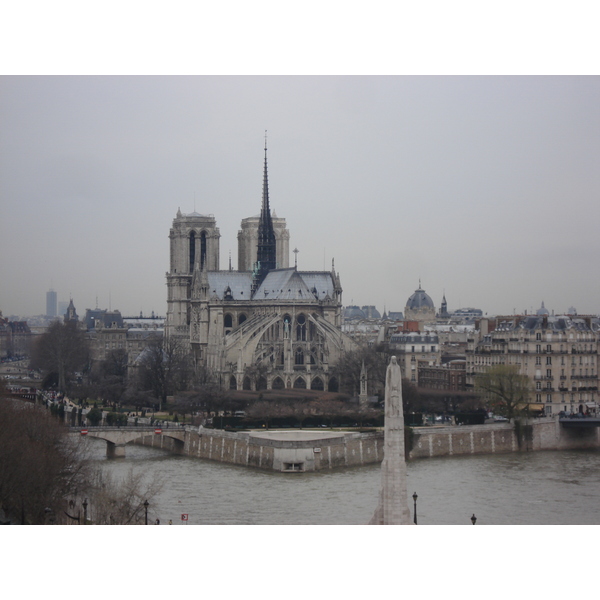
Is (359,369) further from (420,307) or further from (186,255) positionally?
(420,307)

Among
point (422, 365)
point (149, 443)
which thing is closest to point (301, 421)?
point (149, 443)

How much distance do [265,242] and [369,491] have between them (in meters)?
36.4

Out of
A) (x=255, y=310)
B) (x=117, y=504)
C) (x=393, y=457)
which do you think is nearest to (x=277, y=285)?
(x=255, y=310)

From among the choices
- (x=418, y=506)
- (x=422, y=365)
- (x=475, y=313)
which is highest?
(x=475, y=313)

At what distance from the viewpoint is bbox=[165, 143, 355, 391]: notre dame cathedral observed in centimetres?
6022

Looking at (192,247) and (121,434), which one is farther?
(192,247)

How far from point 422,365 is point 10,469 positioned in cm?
3630

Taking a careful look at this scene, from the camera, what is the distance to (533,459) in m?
42.3

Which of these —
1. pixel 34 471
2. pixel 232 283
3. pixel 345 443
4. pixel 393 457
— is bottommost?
pixel 34 471

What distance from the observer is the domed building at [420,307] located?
109000 mm

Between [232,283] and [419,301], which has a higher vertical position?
[419,301]

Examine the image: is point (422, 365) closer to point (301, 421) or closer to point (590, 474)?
point (301, 421)

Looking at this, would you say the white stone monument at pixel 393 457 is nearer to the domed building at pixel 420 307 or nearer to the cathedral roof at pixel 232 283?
the cathedral roof at pixel 232 283

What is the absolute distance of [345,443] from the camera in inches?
1609
